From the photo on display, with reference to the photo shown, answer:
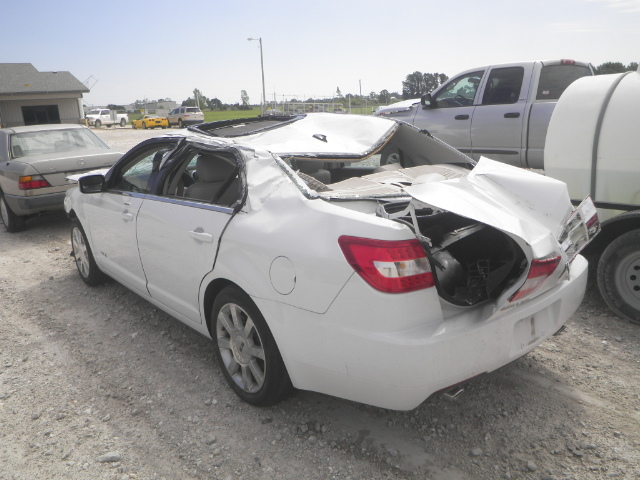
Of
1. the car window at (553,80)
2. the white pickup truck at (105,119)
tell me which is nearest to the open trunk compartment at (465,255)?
the car window at (553,80)

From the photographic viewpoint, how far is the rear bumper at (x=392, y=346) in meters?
2.29

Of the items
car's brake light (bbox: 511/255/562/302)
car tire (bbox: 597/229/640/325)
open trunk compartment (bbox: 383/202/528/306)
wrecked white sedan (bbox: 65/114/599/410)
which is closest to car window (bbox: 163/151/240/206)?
wrecked white sedan (bbox: 65/114/599/410)

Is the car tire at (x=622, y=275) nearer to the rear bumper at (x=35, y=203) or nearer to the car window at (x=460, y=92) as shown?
the car window at (x=460, y=92)

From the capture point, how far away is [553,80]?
319 inches

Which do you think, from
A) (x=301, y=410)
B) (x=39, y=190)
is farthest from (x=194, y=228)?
(x=39, y=190)

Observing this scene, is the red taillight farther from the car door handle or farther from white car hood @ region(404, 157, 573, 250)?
the car door handle

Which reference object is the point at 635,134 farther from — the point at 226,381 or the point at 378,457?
the point at 226,381

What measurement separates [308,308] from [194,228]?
1.12m

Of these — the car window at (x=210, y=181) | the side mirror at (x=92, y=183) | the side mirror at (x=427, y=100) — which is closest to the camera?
the car window at (x=210, y=181)

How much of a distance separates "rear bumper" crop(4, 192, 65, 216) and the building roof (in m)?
29.2

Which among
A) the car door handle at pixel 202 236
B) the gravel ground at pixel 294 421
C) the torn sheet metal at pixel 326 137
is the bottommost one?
the gravel ground at pixel 294 421

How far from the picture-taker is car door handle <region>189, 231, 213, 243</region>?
3.07 m

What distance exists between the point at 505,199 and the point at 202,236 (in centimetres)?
172

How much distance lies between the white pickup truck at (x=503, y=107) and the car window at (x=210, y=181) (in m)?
5.85
